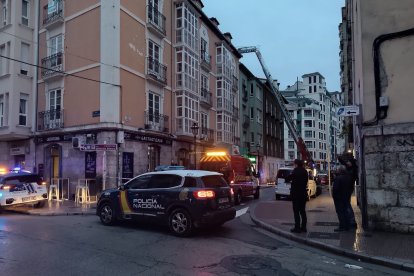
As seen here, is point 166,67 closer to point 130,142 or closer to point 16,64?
point 130,142

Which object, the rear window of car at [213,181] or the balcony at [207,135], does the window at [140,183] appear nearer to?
the rear window of car at [213,181]

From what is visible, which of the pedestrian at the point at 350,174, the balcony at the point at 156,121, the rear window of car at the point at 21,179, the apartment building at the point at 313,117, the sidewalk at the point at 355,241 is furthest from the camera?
the apartment building at the point at 313,117

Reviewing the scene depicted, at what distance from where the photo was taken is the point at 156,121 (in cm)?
2411

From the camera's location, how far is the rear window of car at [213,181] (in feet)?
33.6

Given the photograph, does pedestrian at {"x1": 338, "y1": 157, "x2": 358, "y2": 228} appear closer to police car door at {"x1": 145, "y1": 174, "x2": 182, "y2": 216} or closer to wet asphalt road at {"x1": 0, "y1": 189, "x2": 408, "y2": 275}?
wet asphalt road at {"x1": 0, "y1": 189, "x2": 408, "y2": 275}

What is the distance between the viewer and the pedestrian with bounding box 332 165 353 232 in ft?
33.8

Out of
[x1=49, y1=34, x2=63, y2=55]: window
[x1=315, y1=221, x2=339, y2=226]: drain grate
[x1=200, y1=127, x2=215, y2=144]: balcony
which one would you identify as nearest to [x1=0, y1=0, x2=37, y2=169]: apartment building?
[x1=49, y1=34, x2=63, y2=55]: window

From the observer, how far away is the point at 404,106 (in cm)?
1021

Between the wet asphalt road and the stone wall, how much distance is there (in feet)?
8.99

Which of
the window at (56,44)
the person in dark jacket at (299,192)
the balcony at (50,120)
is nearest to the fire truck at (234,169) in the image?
the person in dark jacket at (299,192)

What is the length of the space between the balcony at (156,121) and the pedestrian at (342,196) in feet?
46.3

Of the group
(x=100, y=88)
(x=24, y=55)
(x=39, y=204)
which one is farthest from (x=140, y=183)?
(x=24, y=55)

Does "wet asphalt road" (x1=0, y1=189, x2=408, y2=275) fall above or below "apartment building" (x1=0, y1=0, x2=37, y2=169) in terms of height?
below

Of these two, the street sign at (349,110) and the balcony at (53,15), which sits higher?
the balcony at (53,15)
